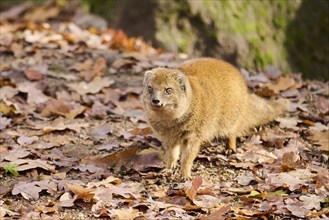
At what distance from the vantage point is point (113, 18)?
10484 mm

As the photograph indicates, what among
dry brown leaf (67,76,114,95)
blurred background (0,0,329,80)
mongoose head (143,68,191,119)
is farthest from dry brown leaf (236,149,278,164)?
blurred background (0,0,329,80)

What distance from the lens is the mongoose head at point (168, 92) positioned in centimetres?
535

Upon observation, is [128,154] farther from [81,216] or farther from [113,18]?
[113,18]

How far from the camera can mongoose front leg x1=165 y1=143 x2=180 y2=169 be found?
5.50 meters

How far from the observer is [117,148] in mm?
5812

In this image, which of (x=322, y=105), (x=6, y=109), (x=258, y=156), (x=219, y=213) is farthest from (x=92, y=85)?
(x=219, y=213)

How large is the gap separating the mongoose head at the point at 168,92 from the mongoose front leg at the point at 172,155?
0.27 metres

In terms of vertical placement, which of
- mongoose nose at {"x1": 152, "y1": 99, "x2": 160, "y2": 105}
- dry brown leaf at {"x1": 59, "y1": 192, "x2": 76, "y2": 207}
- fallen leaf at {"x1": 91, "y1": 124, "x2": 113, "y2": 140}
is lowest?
dry brown leaf at {"x1": 59, "y1": 192, "x2": 76, "y2": 207}

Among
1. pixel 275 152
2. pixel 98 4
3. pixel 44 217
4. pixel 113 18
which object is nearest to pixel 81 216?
pixel 44 217

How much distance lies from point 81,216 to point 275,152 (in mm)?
2073

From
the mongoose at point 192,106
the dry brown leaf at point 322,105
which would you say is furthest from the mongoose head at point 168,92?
the dry brown leaf at point 322,105

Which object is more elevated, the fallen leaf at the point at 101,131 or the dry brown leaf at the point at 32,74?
the dry brown leaf at the point at 32,74

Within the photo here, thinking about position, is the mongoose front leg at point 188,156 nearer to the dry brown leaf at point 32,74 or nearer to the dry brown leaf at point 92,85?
the dry brown leaf at point 92,85

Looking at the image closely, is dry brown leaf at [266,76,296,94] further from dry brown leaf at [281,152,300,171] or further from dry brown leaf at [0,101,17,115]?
dry brown leaf at [0,101,17,115]
